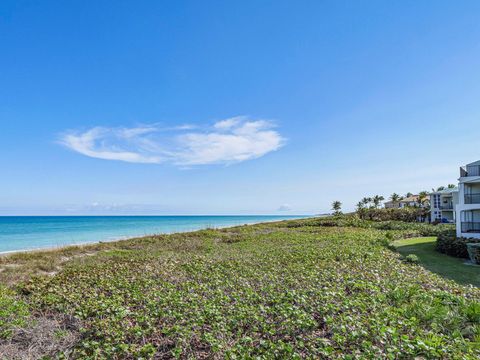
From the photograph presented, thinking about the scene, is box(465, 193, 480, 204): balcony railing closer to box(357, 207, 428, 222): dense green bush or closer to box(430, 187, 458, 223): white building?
box(357, 207, 428, 222): dense green bush

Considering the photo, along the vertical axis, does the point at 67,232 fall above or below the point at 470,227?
below

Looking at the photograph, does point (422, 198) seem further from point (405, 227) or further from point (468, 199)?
point (468, 199)

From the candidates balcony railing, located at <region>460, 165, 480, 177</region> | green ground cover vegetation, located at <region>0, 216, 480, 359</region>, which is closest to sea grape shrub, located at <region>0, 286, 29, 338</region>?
green ground cover vegetation, located at <region>0, 216, 480, 359</region>

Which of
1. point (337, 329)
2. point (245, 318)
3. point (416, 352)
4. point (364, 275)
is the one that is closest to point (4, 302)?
point (245, 318)

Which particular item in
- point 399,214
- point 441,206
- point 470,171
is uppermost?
point 470,171

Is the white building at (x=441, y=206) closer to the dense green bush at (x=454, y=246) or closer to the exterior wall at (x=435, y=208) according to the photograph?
the exterior wall at (x=435, y=208)

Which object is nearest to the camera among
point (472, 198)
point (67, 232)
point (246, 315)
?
point (246, 315)

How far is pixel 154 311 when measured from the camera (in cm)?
553

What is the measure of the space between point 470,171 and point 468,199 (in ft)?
5.51

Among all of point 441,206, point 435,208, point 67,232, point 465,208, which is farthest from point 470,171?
point 67,232

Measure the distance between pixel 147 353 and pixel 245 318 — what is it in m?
1.67

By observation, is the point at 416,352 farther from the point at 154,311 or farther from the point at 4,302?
the point at 4,302

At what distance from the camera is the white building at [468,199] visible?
53.6 ft

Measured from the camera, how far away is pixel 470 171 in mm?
17094
